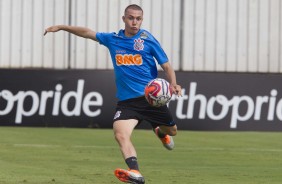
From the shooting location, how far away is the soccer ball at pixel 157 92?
11.5 m

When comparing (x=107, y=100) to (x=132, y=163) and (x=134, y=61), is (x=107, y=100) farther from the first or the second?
(x=132, y=163)

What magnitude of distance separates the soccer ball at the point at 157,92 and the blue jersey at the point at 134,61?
0.31 m

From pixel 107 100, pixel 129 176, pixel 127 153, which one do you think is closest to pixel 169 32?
pixel 107 100

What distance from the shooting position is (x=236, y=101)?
23.2 m

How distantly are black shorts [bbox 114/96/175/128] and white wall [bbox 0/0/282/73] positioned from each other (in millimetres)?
12879

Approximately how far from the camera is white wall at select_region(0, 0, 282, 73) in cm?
2488

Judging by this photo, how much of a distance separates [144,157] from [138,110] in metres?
4.13

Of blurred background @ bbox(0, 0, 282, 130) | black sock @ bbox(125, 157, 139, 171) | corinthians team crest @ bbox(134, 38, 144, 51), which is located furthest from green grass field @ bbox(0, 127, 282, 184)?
corinthians team crest @ bbox(134, 38, 144, 51)

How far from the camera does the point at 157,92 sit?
11.5 m

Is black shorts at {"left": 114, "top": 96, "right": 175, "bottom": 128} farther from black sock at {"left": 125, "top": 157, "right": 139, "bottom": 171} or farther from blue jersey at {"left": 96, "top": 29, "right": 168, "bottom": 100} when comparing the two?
black sock at {"left": 125, "top": 157, "right": 139, "bottom": 171}

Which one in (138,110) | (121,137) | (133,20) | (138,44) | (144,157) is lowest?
(144,157)

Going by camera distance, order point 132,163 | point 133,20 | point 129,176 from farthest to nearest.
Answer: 1. point 133,20
2. point 132,163
3. point 129,176

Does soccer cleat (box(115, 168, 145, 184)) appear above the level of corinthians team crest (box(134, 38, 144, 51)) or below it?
below

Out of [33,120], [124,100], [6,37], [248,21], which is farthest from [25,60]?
[124,100]
